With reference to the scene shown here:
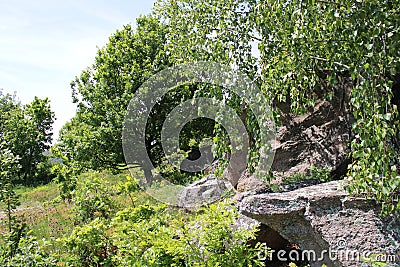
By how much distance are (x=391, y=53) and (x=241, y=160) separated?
10.4ft

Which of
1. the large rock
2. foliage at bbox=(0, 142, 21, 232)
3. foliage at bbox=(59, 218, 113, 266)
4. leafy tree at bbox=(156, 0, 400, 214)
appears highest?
leafy tree at bbox=(156, 0, 400, 214)

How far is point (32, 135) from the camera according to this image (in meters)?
22.0

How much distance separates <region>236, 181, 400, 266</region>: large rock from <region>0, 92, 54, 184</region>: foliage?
2048cm

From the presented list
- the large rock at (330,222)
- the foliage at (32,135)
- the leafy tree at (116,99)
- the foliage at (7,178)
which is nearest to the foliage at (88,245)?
the foliage at (7,178)

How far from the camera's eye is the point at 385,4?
9.31 ft

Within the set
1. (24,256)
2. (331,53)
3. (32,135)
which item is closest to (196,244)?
(24,256)

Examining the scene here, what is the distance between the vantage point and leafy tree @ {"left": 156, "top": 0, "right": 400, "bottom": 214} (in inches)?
103

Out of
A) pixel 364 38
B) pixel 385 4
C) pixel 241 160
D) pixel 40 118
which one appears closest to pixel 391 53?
pixel 364 38

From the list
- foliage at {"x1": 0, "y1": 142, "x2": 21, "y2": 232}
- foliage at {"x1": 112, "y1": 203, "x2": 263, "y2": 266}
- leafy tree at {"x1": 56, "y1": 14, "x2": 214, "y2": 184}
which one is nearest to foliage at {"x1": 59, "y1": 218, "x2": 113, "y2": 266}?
→ foliage at {"x1": 112, "y1": 203, "x2": 263, "y2": 266}

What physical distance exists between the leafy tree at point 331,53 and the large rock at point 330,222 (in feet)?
0.66

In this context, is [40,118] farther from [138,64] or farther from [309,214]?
[309,214]

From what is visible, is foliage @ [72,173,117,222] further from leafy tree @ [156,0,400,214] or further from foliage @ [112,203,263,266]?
leafy tree @ [156,0,400,214]

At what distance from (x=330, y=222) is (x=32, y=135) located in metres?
22.0

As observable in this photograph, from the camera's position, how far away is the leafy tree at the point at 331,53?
262 centimetres
